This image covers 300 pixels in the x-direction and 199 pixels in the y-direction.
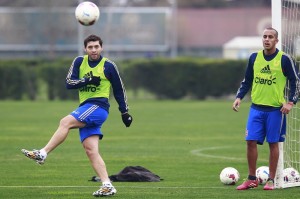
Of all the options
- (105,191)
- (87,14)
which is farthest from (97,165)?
(87,14)

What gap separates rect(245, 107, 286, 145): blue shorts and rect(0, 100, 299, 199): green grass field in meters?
0.73

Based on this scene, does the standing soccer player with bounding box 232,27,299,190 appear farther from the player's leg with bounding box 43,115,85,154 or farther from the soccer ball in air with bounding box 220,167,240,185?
the player's leg with bounding box 43,115,85,154

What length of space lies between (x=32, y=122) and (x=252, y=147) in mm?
16183

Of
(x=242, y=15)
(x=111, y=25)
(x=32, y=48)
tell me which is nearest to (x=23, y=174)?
(x=111, y=25)

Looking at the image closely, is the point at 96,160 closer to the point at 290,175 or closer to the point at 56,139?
the point at 56,139

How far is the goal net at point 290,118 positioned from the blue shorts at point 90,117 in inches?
108

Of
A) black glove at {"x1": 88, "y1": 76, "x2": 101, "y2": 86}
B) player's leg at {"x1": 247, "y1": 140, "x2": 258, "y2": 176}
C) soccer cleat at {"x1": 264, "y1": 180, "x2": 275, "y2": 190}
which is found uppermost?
black glove at {"x1": 88, "y1": 76, "x2": 101, "y2": 86}

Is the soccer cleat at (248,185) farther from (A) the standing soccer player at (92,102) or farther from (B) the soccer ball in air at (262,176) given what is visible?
(A) the standing soccer player at (92,102)

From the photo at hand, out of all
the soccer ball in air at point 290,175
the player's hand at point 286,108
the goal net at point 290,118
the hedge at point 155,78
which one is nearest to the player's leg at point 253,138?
the player's hand at point 286,108

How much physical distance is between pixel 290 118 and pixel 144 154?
13.3ft

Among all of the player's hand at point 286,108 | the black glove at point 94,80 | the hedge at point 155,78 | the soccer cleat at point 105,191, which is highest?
the black glove at point 94,80

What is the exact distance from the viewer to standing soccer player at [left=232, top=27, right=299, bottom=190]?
496 inches

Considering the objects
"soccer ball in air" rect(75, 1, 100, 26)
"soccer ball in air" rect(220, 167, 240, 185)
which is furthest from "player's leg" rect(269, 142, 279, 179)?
"soccer ball in air" rect(75, 1, 100, 26)

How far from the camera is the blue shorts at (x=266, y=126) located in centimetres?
1266
